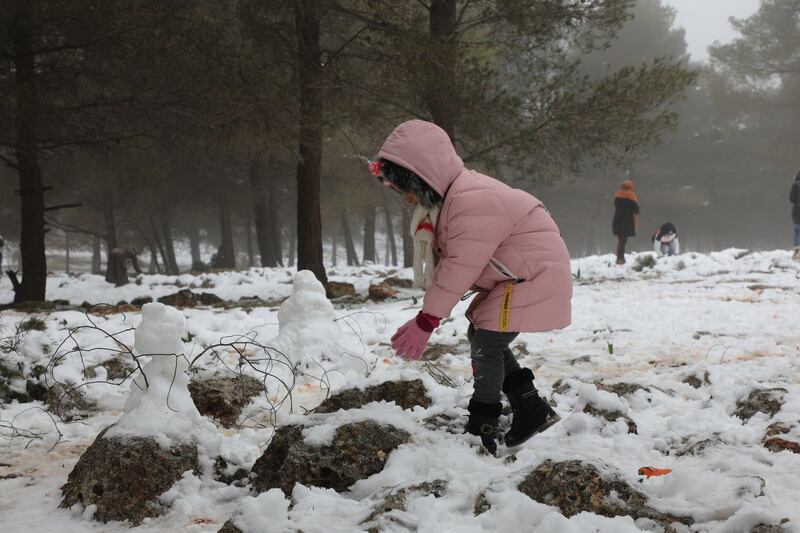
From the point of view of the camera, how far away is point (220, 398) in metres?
3.28

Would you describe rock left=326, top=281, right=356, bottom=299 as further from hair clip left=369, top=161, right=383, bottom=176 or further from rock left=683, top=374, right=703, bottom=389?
hair clip left=369, top=161, right=383, bottom=176

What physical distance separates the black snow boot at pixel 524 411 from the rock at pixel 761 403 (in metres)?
0.92

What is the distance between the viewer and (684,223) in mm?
37469

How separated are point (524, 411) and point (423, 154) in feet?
4.09

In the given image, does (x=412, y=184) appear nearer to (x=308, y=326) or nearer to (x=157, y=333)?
(x=157, y=333)

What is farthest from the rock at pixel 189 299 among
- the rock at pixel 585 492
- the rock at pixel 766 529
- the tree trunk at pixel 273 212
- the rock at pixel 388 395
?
the tree trunk at pixel 273 212

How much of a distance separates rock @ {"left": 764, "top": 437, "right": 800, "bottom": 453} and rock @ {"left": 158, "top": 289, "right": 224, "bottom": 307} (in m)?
7.15

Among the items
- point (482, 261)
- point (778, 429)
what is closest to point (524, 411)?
point (482, 261)

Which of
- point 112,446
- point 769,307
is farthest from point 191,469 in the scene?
point 769,307

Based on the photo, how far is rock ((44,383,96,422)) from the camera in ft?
10.9

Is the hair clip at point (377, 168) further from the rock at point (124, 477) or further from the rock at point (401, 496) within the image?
the rock at point (124, 477)

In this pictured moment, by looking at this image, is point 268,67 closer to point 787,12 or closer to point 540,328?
point 540,328

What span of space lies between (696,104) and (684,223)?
7592mm

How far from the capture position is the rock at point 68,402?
3.33 meters
